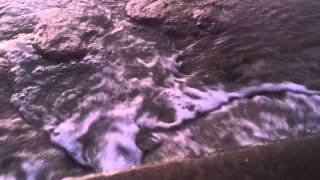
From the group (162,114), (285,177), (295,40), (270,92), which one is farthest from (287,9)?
(285,177)

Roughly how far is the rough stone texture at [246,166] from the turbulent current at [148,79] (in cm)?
14

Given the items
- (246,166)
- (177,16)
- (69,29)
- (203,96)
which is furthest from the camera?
(177,16)

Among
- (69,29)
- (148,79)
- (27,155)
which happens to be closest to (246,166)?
(148,79)

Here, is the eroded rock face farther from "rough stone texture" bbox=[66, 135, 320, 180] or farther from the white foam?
"rough stone texture" bbox=[66, 135, 320, 180]

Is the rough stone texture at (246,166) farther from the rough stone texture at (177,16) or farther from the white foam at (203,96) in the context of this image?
the rough stone texture at (177,16)

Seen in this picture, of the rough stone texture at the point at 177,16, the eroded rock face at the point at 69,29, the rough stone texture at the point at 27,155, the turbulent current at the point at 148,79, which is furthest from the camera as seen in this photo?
the rough stone texture at the point at 177,16

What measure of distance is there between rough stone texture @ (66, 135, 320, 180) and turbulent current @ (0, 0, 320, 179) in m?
0.14

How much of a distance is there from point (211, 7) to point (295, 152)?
6.64 feet

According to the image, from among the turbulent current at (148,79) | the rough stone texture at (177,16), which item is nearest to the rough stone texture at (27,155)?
the turbulent current at (148,79)

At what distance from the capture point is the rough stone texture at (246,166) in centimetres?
224

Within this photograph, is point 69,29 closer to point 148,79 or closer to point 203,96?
point 148,79

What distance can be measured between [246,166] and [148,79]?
121 centimetres

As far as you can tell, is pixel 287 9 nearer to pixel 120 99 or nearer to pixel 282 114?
pixel 282 114

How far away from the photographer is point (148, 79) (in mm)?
3211
